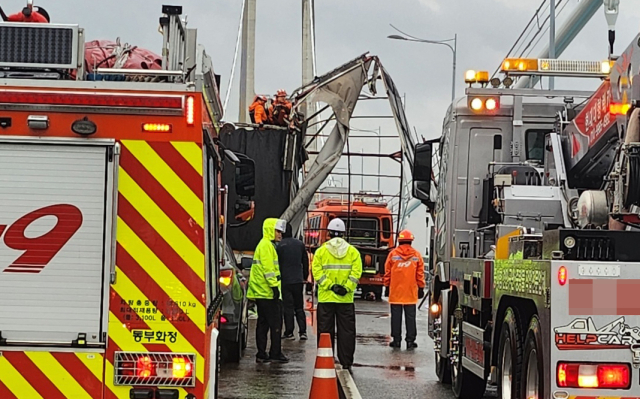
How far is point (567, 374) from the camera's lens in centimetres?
623

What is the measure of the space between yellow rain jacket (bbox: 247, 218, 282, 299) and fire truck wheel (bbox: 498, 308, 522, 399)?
566 centimetres

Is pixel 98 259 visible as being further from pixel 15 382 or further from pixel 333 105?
pixel 333 105

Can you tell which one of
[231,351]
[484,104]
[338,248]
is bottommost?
[231,351]

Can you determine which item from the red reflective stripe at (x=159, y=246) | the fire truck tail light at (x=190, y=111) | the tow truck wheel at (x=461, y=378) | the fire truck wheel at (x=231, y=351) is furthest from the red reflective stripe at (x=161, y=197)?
the fire truck wheel at (x=231, y=351)

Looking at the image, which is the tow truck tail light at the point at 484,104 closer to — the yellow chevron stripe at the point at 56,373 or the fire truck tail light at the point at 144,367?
the fire truck tail light at the point at 144,367

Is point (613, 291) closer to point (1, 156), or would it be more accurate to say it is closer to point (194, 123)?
point (194, 123)

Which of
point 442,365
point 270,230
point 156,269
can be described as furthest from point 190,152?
point 270,230

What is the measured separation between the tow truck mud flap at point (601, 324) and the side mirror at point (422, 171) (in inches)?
233

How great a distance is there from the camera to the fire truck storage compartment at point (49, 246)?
5.61m

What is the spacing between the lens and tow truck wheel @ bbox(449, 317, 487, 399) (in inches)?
414

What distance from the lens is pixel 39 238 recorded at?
5.62 m

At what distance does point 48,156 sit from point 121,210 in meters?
0.46

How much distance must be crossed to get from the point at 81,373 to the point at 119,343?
24 centimetres

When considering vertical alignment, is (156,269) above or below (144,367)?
above
